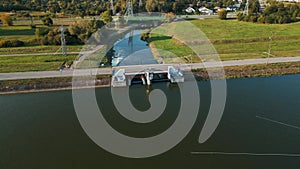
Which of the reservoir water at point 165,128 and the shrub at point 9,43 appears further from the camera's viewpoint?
the shrub at point 9,43

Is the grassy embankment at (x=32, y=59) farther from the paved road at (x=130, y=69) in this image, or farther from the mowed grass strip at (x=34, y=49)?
the paved road at (x=130, y=69)

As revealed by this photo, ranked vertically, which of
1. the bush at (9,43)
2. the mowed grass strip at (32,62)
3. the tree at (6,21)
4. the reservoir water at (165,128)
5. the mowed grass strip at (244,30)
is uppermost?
the tree at (6,21)

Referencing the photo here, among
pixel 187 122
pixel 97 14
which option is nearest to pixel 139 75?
pixel 187 122

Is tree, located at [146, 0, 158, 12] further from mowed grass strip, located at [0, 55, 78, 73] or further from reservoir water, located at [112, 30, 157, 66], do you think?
mowed grass strip, located at [0, 55, 78, 73]

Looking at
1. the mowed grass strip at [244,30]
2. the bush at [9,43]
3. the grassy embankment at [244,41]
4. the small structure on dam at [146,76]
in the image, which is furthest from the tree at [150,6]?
the small structure on dam at [146,76]

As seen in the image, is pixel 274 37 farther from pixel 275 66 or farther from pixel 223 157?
pixel 223 157

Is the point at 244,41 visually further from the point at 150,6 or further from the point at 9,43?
the point at 150,6
